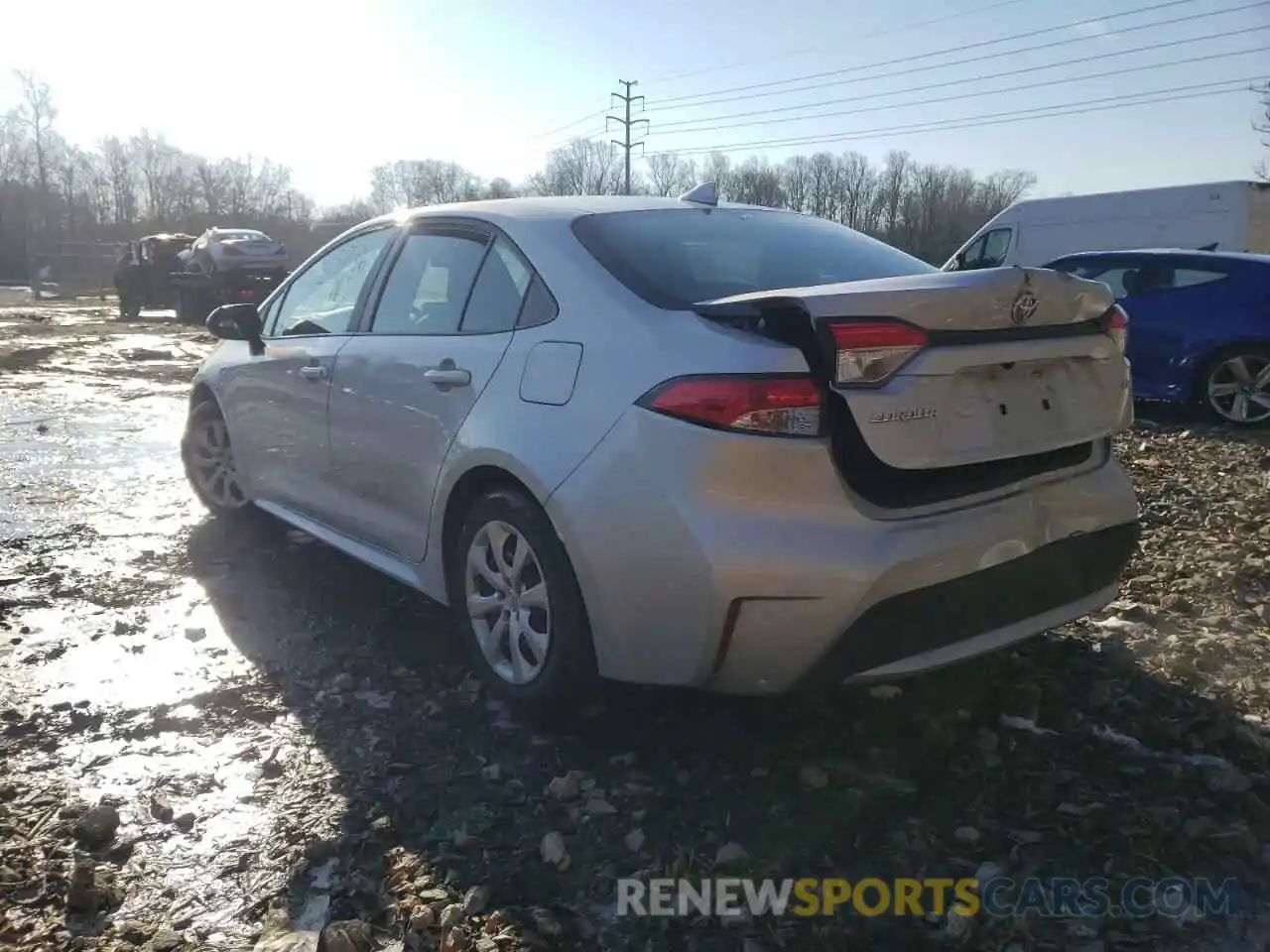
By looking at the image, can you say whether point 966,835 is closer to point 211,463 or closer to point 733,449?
point 733,449

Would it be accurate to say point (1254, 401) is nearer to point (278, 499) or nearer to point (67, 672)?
point (278, 499)

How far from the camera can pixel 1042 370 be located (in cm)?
281

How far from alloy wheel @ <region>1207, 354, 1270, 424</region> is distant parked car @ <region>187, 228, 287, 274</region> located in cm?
1977

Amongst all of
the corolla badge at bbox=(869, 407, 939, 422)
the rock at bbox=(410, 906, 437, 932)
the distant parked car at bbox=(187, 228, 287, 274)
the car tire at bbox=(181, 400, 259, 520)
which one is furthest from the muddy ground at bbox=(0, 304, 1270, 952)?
the distant parked car at bbox=(187, 228, 287, 274)

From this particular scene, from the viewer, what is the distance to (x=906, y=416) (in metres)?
2.53

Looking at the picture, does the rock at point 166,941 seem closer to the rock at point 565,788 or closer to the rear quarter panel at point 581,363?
the rock at point 565,788

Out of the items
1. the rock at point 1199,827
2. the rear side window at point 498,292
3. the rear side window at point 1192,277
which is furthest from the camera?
the rear side window at point 1192,277

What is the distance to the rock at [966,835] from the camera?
249 cm

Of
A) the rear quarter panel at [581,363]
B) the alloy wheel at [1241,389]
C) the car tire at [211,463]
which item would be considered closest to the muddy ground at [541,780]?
the rear quarter panel at [581,363]

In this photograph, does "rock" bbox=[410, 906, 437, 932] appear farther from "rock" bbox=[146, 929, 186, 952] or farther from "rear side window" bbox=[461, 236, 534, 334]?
"rear side window" bbox=[461, 236, 534, 334]

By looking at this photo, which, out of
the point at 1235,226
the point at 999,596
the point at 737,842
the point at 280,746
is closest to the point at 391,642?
the point at 280,746

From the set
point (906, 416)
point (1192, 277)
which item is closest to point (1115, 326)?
point (906, 416)

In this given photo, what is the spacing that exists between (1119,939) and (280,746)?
7.46ft

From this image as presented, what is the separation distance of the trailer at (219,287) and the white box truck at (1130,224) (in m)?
14.7
